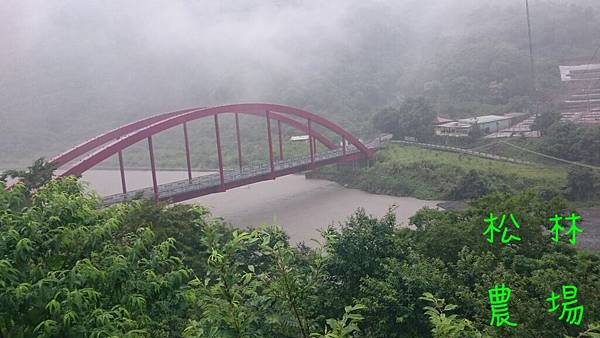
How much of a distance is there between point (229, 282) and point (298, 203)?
2098 centimetres

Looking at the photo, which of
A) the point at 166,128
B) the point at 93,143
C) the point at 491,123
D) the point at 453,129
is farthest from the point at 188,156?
the point at 491,123

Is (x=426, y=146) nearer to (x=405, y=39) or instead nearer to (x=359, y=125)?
(x=359, y=125)

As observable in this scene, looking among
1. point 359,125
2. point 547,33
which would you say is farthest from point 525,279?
point 547,33

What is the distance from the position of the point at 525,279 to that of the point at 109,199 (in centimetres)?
1476

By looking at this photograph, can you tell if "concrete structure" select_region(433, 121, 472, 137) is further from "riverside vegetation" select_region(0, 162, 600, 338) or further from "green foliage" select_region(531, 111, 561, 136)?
"riverside vegetation" select_region(0, 162, 600, 338)

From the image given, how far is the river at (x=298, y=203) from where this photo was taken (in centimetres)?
2059

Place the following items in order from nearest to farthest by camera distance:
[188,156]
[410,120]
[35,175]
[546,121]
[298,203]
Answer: [35,175], [188,156], [298,203], [546,121], [410,120]

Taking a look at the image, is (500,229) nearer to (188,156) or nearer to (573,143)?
(188,156)

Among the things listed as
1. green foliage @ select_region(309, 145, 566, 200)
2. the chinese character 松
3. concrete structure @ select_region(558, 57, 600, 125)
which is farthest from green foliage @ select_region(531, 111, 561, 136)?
the chinese character 松

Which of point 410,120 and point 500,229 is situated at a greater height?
point 410,120

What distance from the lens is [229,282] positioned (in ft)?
11.3

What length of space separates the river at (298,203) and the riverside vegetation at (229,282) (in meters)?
10.2

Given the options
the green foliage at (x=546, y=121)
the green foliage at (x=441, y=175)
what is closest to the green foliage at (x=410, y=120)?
the green foliage at (x=441, y=175)

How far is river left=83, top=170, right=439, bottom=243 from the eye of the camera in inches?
811
